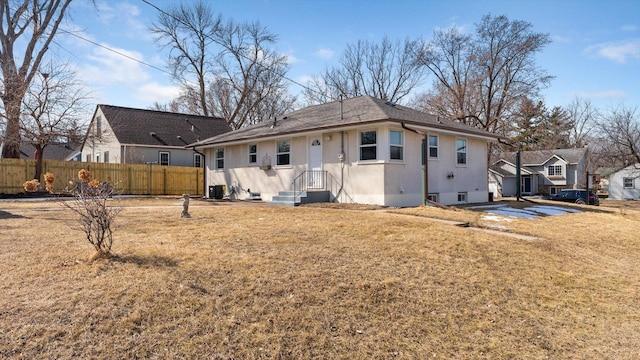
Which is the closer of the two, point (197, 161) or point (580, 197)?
point (580, 197)

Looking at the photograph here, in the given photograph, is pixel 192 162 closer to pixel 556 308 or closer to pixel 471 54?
pixel 471 54

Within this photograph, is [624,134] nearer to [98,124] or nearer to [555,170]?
[555,170]

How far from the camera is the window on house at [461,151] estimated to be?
55.2 ft

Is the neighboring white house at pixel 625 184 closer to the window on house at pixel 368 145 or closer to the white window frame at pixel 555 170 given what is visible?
the white window frame at pixel 555 170

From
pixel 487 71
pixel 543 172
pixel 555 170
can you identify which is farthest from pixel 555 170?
pixel 487 71

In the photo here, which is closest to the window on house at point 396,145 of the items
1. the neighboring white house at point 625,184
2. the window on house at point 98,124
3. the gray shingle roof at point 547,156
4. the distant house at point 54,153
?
the window on house at point 98,124

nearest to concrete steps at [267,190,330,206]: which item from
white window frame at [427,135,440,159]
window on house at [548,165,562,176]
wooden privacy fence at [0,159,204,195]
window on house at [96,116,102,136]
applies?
white window frame at [427,135,440,159]

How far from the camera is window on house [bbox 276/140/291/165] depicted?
1647 cm

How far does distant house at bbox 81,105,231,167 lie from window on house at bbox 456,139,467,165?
1731 centimetres

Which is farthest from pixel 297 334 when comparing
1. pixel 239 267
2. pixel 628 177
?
pixel 628 177

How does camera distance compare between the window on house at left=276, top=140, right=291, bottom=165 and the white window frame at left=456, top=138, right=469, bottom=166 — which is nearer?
the window on house at left=276, top=140, right=291, bottom=165

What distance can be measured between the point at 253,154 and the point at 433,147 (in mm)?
7904

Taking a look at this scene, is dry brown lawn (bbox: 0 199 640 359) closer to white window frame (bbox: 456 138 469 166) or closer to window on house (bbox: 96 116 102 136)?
white window frame (bbox: 456 138 469 166)

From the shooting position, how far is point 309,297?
463cm
